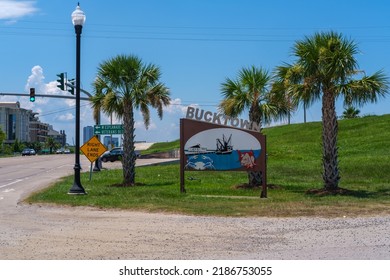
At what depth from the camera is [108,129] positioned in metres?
29.4

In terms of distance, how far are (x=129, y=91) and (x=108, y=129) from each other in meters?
5.18

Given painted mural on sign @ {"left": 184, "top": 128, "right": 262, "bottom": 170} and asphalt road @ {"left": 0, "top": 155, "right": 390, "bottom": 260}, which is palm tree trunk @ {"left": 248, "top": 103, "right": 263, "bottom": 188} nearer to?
painted mural on sign @ {"left": 184, "top": 128, "right": 262, "bottom": 170}

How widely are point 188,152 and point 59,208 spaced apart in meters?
5.98

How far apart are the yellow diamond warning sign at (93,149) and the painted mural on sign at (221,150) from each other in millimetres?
5668

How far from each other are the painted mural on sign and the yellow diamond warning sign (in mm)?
5668

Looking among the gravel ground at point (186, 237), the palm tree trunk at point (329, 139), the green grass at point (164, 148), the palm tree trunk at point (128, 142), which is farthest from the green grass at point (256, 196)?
the green grass at point (164, 148)

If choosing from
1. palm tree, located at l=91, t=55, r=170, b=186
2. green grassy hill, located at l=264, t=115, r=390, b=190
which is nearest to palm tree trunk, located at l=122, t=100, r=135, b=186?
palm tree, located at l=91, t=55, r=170, b=186

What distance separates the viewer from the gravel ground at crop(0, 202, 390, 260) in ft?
31.5

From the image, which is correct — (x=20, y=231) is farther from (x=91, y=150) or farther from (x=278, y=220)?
(x=91, y=150)

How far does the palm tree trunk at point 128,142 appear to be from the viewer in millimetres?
24719

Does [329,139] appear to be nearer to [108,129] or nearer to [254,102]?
[254,102]

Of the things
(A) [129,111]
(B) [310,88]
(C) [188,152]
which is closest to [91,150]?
(A) [129,111]

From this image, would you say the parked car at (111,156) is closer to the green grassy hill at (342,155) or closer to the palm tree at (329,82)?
the green grassy hill at (342,155)

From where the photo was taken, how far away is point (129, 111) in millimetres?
24766
